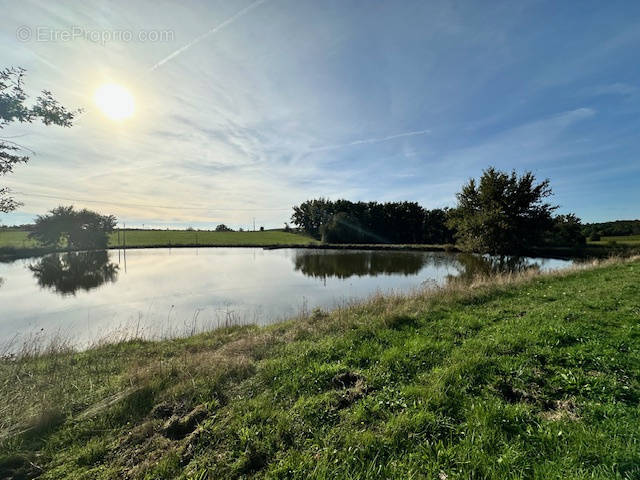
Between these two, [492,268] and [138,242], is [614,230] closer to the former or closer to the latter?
[492,268]

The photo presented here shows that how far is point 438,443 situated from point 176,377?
4091 millimetres

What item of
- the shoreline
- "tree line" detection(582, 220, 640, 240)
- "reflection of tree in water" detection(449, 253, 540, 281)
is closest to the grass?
"reflection of tree in water" detection(449, 253, 540, 281)

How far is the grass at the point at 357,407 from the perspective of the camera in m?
2.45

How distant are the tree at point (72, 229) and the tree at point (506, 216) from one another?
204 feet

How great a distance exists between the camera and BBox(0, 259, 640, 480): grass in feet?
8.05

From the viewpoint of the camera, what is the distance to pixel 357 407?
10.7ft

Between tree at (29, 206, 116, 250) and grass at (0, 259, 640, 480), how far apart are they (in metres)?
56.2

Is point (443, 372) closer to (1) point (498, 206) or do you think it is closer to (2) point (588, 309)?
(2) point (588, 309)

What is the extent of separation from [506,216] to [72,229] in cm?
6479

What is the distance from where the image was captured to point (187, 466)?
8.70ft

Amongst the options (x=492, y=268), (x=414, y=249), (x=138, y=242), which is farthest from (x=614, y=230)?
(x=138, y=242)

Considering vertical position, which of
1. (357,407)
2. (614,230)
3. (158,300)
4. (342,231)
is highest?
(342,231)

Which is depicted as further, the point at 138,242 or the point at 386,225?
the point at 386,225

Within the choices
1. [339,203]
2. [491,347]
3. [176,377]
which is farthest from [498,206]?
[339,203]
